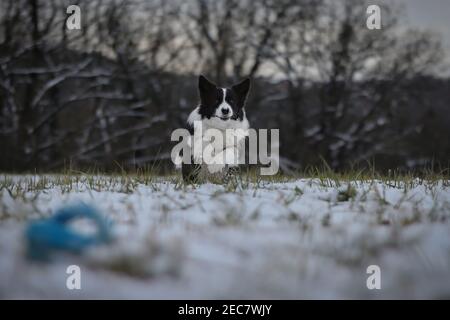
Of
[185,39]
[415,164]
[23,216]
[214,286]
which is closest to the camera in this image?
[214,286]

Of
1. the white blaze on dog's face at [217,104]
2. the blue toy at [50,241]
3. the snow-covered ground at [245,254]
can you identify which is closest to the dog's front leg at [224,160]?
the white blaze on dog's face at [217,104]

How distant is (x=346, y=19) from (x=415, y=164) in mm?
7039

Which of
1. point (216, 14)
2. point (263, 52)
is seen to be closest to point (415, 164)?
point (263, 52)

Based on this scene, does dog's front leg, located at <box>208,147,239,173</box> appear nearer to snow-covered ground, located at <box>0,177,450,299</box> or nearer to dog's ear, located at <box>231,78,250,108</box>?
dog's ear, located at <box>231,78,250,108</box>

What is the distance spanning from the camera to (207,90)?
569 centimetres

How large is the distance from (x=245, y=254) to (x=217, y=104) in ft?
12.1

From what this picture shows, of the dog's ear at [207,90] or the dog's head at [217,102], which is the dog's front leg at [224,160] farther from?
the dog's ear at [207,90]

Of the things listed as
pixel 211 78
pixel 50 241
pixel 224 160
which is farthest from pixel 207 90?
pixel 211 78

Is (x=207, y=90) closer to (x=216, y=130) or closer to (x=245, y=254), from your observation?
(x=216, y=130)

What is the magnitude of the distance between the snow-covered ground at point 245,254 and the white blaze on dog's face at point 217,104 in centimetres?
263

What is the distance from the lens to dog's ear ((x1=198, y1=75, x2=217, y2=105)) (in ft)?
18.5

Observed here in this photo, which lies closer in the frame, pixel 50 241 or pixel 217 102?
pixel 50 241
